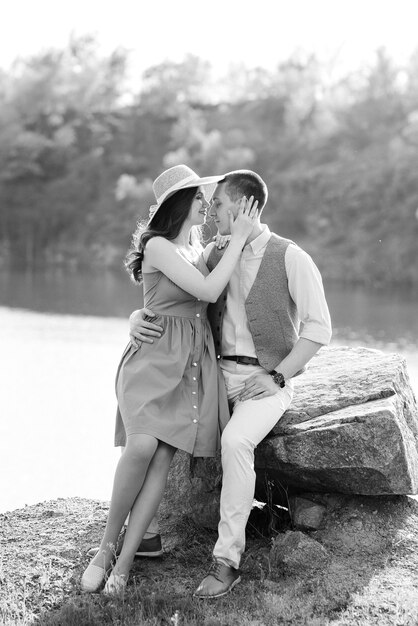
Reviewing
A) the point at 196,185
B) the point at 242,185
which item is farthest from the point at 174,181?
the point at 242,185

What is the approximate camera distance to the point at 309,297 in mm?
4090

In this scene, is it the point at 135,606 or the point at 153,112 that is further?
the point at 153,112

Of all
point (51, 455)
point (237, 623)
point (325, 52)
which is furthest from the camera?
point (325, 52)

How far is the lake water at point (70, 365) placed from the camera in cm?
845

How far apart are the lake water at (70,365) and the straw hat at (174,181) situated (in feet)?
12.6

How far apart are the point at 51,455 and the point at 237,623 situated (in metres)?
5.90

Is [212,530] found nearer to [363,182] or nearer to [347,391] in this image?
[347,391]

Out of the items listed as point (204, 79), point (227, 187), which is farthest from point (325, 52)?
point (227, 187)

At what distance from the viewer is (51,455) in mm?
9055

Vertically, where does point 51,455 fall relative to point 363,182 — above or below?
below

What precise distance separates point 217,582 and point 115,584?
1.50 ft

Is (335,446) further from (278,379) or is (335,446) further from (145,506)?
(145,506)

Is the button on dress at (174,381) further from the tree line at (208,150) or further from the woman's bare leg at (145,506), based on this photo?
the tree line at (208,150)

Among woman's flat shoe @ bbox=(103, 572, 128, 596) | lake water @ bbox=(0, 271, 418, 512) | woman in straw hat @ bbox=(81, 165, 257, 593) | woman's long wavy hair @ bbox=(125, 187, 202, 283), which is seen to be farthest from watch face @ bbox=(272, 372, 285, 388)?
lake water @ bbox=(0, 271, 418, 512)
